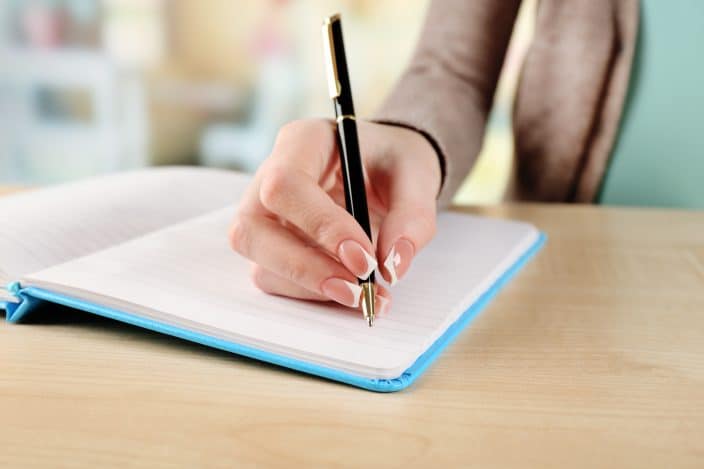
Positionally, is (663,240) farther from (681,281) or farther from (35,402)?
(35,402)

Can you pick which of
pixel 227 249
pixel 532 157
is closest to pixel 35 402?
pixel 227 249

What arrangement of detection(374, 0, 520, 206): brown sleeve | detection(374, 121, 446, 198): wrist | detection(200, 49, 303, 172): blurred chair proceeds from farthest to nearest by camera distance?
detection(200, 49, 303, 172): blurred chair < detection(374, 0, 520, 206): brown sleeve < detection(374, 121, 446, 198): wrist

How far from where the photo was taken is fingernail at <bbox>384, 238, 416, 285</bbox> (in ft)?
1.40

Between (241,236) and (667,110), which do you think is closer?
(241,236)

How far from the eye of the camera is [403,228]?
444 mm

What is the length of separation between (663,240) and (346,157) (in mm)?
349

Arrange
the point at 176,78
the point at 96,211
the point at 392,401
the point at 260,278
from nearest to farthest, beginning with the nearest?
1. the point at 392,401
2. the point at 260,278
3. the point at 96,211
4. the point at 176,78

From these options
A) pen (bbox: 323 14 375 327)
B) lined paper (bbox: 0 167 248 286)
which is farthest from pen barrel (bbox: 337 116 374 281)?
lined paper (bbox: 0 167 248 286)

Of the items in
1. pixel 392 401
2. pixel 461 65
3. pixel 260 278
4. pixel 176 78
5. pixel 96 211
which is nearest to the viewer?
pixel 392 401

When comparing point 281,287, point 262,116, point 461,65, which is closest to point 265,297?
point 281,287

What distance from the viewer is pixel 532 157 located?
2.99 feet

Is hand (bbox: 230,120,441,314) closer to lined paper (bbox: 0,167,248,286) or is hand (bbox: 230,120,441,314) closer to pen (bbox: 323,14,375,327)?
pen (bbox: 323,14,375,327)

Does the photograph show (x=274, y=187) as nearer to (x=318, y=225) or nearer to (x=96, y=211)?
(x=318, y=225)

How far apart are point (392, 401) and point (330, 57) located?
0.23 metres
